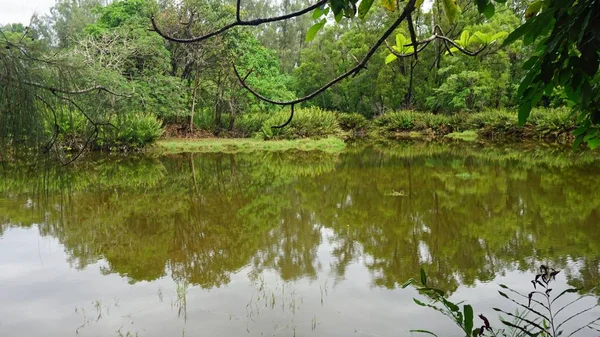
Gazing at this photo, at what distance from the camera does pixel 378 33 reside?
23.4 m

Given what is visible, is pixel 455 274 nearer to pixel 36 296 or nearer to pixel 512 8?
pixel 36 296

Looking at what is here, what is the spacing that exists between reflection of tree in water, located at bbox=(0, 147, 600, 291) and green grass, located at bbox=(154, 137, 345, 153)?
4472 millimetres

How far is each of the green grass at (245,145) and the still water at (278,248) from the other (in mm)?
5914

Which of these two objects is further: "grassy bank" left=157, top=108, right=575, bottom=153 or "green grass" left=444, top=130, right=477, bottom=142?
"green grass" left=444, top=130, right=477, bottom=142

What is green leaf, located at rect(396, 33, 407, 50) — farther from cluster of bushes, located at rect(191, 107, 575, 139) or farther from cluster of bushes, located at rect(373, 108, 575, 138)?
cluster of bushes, located at rect(373, 108, 575, 138)

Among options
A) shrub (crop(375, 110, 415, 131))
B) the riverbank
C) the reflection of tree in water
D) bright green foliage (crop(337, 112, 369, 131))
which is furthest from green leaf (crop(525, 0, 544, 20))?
bright green foliage (crop(337, 112, 369, 131))

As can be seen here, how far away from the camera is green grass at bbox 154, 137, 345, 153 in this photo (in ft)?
51.1

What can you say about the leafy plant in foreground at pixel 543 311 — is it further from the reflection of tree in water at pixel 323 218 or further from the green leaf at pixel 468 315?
the reflection of tree in water at pixel 323 218

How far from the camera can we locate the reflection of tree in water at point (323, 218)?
14.6 feet

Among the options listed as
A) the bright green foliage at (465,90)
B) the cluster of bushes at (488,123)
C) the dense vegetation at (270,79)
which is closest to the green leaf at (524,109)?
the dense vegetation at (270,79)

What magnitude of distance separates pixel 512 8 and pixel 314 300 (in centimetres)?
2447

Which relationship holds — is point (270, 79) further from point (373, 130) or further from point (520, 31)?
point (520, 31)

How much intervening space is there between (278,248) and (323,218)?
1439 millimetres

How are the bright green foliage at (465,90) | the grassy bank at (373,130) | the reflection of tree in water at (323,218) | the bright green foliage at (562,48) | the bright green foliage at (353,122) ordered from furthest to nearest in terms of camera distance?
the bright green foliage at (353,122) → the bright green foliage at (465,90) → the grassy bank at (373,130) → the reflection of tree in water at (323,218) → the bright green foliage at (562,48)
